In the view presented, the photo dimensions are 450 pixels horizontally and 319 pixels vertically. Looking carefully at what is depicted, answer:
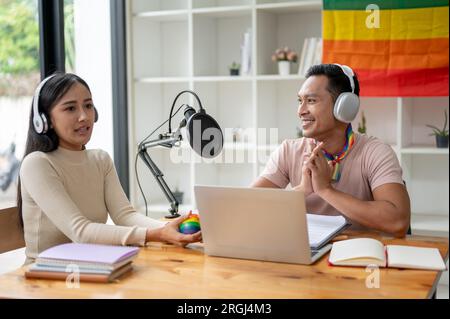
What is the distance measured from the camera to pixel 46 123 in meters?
1.87

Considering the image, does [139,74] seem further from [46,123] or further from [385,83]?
[46,123]

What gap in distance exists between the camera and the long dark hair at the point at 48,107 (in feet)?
6.18

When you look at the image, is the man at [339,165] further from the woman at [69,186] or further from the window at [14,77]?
the window at [14,77]

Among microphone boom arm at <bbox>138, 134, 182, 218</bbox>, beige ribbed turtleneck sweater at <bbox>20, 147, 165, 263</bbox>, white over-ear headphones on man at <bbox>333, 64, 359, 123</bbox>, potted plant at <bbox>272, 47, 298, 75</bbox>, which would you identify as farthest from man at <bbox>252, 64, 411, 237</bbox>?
potted plant at <bbox>272, 47, 298, 75</bbox>

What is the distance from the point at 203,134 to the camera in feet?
6.06

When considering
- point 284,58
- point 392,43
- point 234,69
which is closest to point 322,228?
point 392,43

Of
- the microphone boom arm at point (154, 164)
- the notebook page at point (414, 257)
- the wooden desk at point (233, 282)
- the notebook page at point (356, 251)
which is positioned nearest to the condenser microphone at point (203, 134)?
the microphone boom arm at point (154, 164)

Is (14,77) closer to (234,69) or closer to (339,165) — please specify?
(234,69)

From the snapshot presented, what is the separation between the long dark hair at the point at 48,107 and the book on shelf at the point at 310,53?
6.07 ft

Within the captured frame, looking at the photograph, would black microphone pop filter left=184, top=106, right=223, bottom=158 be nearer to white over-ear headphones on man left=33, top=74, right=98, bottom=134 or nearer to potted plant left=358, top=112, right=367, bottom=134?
→ white over-ear headphones on man left=33, top=74, right=98, bottom=134

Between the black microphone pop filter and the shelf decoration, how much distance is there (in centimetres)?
163

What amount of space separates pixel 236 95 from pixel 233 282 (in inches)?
104
